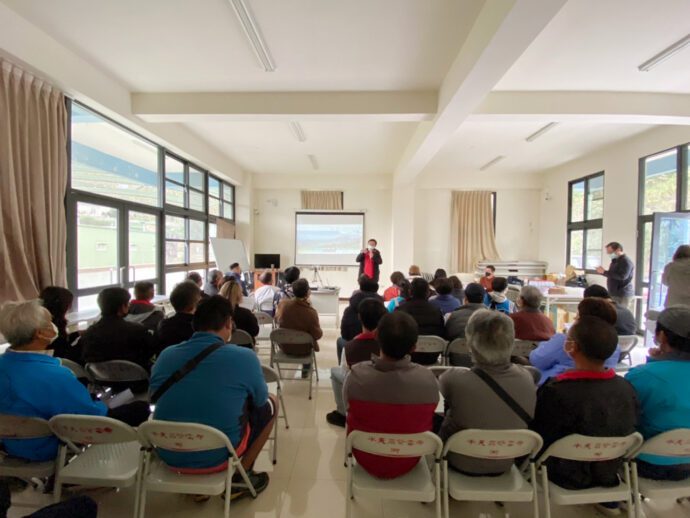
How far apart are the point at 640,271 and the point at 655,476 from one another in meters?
5.56

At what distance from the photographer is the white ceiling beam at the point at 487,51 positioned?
2252 millimetres

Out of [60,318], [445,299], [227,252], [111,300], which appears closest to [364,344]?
[445,299]

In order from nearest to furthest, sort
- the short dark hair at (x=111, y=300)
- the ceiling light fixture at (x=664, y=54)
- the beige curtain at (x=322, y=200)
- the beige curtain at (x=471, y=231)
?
the short dark hair at (x=111, y=300) → the ceiling light fixture at (x=664, y=54) → the beige curtain at (x=471, y=231) → the beige curtain at (x=322, y=200)

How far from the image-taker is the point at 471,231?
8555 mm

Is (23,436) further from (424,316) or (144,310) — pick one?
(424,316)

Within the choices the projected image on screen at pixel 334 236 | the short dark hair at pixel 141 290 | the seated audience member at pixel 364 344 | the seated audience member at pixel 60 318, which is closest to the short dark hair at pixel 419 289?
the seated audience member at pixel 364 344

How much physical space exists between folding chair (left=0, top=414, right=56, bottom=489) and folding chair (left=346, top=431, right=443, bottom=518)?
4.25 ft

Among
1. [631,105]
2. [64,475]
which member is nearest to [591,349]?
[64,475]

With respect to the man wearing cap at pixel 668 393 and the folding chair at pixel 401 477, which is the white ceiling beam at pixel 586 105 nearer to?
the man wearing cap at pixel 668 393

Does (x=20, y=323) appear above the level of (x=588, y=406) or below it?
above

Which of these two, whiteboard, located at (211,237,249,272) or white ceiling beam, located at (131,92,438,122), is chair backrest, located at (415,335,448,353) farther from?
whiteboard, located at (211,237,249,272)

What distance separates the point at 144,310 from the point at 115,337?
0.83 meters

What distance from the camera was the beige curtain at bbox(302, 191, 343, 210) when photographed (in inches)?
348

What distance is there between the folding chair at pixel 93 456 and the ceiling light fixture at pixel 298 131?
459cm
